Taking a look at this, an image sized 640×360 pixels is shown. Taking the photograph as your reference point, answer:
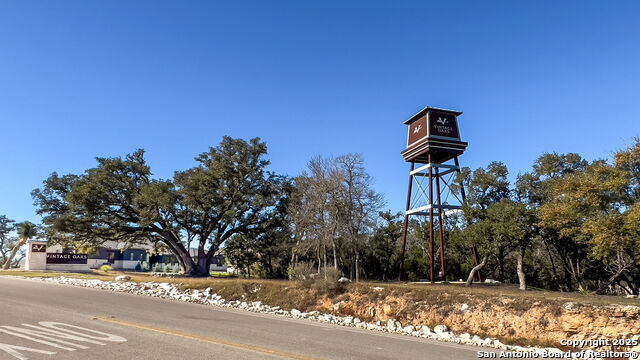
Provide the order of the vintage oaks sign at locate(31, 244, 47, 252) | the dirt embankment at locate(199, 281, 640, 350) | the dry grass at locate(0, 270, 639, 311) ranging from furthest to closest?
the vintage oaks sign at locate(31, 244, 47, 252) → the dry grass at locate(0, 270, 639, 311) → the dirt embankment at locate(199, 281, 640, 350)

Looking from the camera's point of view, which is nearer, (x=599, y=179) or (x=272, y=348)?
(x=272, y=348)

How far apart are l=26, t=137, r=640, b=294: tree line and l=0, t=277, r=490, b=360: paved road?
15.5 meters

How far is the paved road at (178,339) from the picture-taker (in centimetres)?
782

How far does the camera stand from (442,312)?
14.8 m

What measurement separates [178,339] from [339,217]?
22188 millimetres

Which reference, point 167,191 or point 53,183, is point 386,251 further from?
point 53,183

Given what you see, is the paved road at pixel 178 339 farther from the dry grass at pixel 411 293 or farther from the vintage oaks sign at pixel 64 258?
the vintage oaks sign at pixel 64 258

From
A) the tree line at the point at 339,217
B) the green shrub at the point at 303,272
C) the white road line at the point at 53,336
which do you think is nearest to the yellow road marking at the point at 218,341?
the white road line at the point at 53,336

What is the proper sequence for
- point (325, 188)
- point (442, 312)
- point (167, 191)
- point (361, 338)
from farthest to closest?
point (167, 191), point (325, 188), point (442, 312), point (361, 338)

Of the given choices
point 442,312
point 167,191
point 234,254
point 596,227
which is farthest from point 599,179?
point 234,254

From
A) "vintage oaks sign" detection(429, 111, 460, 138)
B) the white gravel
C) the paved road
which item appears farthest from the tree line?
the paved road

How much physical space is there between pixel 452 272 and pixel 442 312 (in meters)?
26.2

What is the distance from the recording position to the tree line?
24188mm

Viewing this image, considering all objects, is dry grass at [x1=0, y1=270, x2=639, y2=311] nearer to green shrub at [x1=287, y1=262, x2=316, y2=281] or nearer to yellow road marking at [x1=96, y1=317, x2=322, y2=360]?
green shrub at [x1=287, y1=262, x2=316, y2=281]
